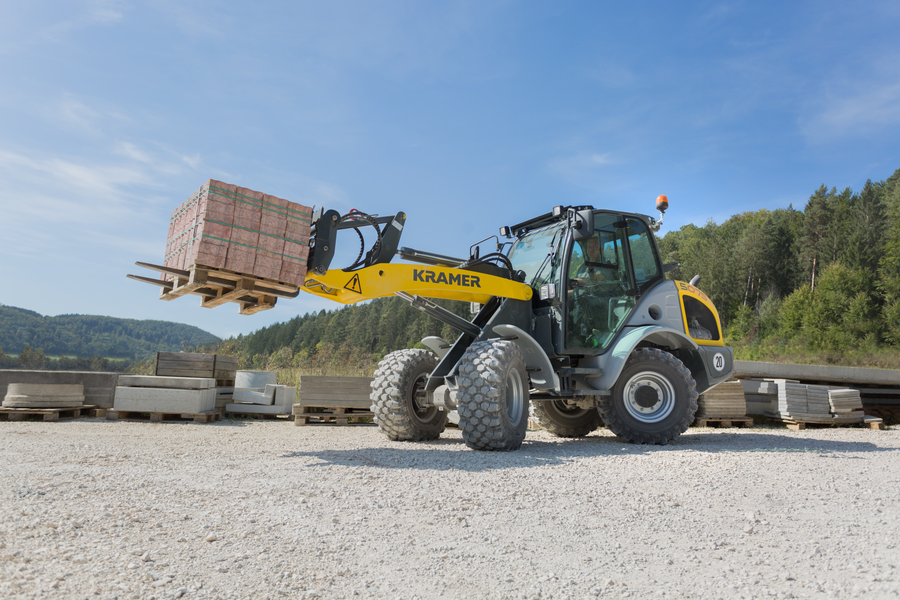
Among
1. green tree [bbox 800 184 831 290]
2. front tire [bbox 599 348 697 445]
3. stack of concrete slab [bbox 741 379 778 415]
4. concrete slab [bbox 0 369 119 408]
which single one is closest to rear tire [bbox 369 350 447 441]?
front tire [bbox 599 348 697 445]

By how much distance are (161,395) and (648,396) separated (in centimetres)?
816

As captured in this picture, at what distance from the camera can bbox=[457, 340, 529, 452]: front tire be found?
5.96 m

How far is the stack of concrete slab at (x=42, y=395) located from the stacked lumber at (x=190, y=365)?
1.36 meters

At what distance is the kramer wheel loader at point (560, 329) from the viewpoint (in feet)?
21.3

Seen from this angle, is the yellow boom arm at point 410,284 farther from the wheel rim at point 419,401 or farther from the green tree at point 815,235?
the green tree at point 815,235

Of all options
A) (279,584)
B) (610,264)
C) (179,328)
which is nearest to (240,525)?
(279,584)

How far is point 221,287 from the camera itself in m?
5.71

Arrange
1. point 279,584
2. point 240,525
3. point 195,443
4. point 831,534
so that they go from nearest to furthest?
point 279,584 → point 240,525 → point 831,534 → point 195,443

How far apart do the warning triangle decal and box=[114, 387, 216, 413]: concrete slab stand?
5.62m

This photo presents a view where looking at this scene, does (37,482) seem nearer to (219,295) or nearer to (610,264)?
(219,295)

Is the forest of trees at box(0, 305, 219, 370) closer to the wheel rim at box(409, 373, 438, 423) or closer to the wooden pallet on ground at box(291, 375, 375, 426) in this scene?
the wooden pallet on ground at box(291, 375, 375, 426)

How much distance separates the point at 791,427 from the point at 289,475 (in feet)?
35.1

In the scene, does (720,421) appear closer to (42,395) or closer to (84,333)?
(42,395)

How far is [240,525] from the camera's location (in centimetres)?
315
